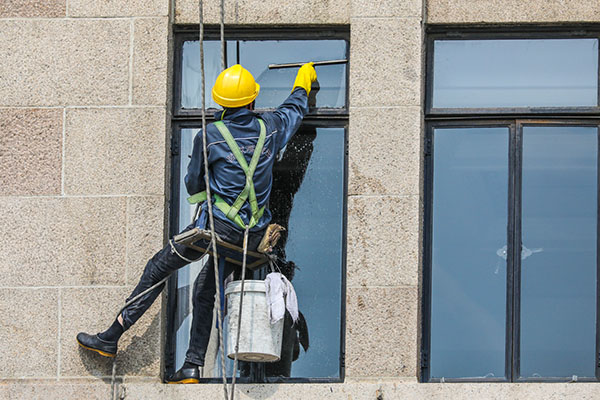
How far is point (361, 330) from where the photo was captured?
12.7m

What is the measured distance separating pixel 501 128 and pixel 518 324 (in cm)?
170

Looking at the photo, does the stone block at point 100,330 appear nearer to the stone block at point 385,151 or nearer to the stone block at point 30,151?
the stone block at point 30,151

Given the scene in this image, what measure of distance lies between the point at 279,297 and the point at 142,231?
133 cm

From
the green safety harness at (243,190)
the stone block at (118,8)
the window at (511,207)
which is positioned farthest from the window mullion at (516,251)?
the stone block at (118,8)

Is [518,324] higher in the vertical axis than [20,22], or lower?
lower

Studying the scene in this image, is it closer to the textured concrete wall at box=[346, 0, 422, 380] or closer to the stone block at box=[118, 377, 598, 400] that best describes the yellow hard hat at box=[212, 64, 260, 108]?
the textured concrete wall at box=[346, 0, 422, 380]

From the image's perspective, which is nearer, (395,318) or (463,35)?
(395,318)

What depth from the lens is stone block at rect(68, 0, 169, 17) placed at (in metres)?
13.3

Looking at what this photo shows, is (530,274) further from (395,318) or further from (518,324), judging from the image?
(395,318)

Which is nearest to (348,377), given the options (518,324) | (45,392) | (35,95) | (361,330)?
(361,330)

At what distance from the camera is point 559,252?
43.2ft

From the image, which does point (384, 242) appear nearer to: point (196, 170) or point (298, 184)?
point (298, 184)

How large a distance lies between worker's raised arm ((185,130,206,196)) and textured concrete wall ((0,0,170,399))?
0.43m

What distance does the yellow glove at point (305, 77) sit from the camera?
13.2m
